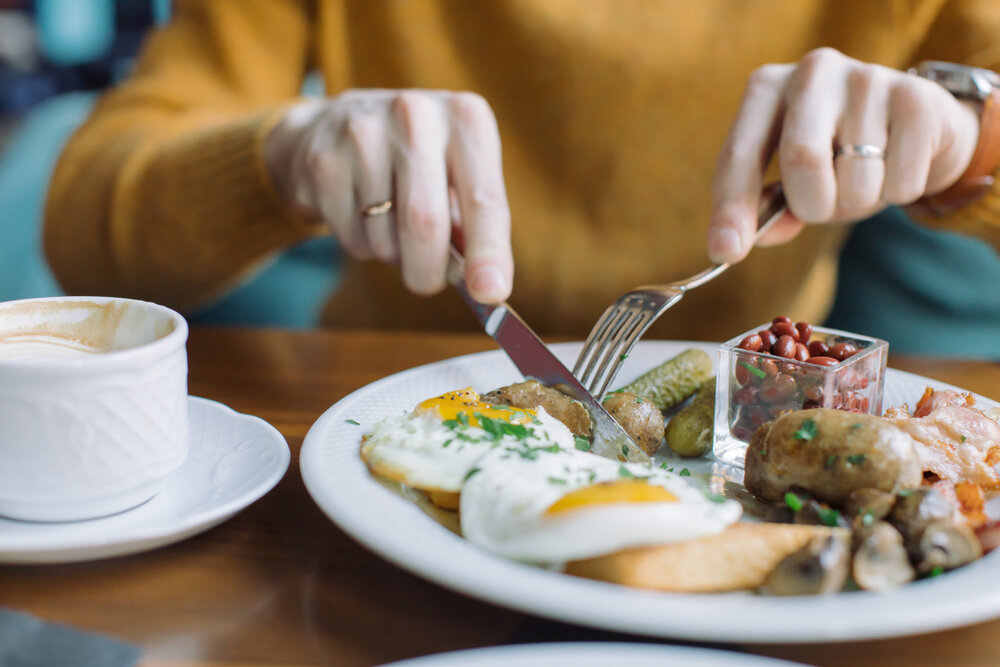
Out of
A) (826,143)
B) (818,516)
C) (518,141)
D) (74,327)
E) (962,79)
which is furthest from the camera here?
Answer: (518,141)

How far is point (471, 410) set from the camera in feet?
2.46

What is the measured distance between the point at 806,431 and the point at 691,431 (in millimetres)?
214

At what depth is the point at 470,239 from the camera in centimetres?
105

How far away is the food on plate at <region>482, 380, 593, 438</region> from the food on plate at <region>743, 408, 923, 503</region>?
0.59 feet

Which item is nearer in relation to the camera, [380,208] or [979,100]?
[380,208]

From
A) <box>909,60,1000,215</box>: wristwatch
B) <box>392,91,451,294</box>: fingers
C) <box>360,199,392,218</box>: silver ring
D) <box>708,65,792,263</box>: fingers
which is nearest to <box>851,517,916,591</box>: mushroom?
<box>708,65,792,263</box>: fingers

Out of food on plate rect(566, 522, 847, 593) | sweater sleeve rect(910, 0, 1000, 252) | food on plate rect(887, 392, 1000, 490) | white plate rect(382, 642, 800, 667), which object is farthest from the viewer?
sweater sleeve rect(910, 0, 1000, 252)

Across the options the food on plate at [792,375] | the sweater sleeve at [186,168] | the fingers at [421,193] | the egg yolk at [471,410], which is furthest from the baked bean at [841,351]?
the sweater sleeve at [186,168]

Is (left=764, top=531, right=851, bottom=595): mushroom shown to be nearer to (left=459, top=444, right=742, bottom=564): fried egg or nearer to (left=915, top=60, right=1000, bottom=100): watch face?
(left=459, top=444, right=742, bottom=564): fried egg

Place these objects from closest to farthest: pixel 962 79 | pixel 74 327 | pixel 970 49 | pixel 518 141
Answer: pixel 74 327, pixel 962 79, pixel 970 49, pixel 518 141

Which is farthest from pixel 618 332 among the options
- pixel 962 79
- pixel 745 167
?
pixel 962 79

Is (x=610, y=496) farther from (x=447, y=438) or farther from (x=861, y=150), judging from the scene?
(x=861, y=150)

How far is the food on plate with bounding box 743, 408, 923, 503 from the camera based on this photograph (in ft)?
2.14

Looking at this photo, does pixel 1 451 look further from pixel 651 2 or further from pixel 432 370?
pixel 651 2
